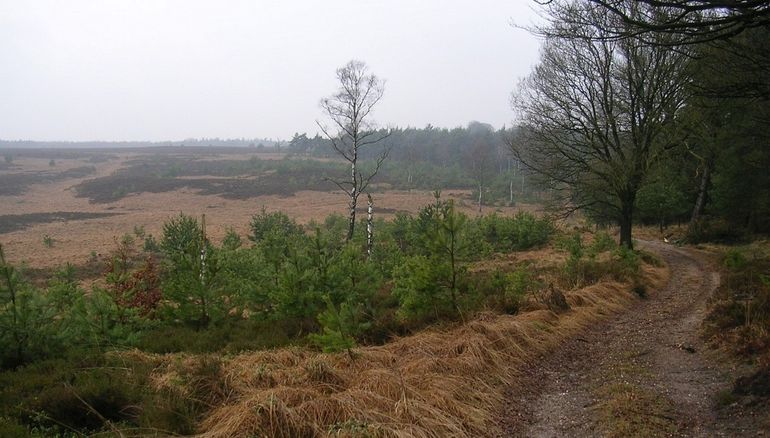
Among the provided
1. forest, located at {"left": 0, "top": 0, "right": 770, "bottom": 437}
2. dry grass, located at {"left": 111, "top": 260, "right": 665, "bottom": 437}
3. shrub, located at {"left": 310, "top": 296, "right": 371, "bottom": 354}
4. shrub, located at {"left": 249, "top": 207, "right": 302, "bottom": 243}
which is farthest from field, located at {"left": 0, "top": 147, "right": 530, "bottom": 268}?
dry grass, located at {"left": 111, "top": 260, "right": 665, "bottom": 437}

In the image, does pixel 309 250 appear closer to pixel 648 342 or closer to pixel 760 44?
pixel 648 342

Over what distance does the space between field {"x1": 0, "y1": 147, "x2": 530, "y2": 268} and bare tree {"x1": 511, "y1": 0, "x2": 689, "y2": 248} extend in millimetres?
23541

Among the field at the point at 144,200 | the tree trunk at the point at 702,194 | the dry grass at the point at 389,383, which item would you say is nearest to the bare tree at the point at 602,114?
the tree trunk at the point at 702,194

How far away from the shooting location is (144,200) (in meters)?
55.3

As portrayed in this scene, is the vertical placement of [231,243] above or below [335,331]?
below

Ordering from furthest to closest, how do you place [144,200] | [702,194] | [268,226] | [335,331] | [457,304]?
[144,200], [268,226], [702,194], [457,304], [335,331]

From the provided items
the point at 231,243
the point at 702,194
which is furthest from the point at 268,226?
the point at 702,194

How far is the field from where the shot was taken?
34.5 metres

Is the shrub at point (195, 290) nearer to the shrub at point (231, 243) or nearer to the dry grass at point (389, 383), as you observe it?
the dry grass at point (389, 383)

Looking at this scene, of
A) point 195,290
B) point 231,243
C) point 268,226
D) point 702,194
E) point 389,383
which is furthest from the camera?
point 268,226

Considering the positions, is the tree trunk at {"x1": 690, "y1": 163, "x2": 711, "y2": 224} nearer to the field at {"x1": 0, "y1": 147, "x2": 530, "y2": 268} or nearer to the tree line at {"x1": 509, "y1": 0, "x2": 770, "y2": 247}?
the tree line at {"x1": 509, "y1": 0, "x2": 770, "y2": 247}

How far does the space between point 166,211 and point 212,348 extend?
145 ft

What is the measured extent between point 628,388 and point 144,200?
59496mm

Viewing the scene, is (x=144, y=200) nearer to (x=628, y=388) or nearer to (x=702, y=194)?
(x=702, y=194)
